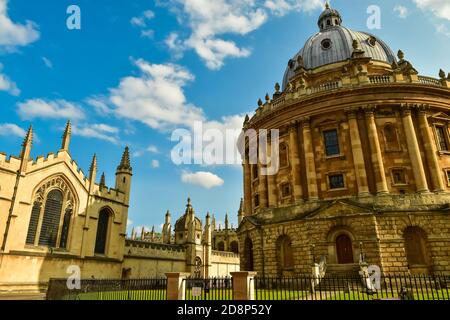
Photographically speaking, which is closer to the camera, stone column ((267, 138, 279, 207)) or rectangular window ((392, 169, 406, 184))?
rectangular window ((392, 169, 406, 184))

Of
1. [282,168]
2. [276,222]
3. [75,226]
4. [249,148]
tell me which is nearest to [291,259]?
[276,222]

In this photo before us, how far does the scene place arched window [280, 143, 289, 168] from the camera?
97.4 feet

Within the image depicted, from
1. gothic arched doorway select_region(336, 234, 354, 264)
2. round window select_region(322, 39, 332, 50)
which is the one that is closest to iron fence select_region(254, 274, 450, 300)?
gothic arched doorway select_region(336, 234, 354, 264)

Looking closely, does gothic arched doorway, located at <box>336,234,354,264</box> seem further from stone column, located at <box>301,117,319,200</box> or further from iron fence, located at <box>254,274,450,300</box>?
stone column, located at <box>301,117,319,200</box>

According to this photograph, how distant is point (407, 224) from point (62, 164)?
30239 millimetres

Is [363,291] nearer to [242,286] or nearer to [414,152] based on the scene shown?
[242,286]

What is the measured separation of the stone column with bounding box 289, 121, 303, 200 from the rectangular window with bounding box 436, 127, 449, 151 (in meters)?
12.2

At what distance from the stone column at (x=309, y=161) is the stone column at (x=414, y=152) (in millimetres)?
7754

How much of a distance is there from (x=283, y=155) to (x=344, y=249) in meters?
10.6

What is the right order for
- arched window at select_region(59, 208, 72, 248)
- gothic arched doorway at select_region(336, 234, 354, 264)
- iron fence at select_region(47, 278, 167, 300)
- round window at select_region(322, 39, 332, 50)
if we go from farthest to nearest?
round window at select_region(322, 39, 332, 50), arched window at select_region(59, 208, 72, 248), gothic arched doorway at select_region(336, 234, 354, 264), iron fence at select_region(47, 278, 167, 300)

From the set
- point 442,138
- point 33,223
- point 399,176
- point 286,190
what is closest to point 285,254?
point 286,190

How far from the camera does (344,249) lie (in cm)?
2347
